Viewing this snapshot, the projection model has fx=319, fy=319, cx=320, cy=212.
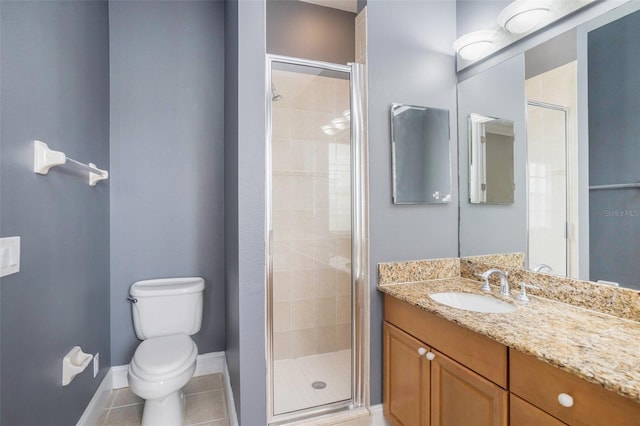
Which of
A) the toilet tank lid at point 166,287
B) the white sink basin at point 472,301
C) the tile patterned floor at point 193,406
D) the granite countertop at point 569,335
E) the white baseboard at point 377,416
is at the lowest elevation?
the tile patterned floor at point 193,406

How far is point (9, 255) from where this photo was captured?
1.08 meters

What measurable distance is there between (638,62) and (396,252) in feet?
4.33

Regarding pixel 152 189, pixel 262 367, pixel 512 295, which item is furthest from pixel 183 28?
pixel 512 295

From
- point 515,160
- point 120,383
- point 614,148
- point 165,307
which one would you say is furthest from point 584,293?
point 120,383

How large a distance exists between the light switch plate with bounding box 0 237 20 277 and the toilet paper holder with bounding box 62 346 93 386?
2.10ft

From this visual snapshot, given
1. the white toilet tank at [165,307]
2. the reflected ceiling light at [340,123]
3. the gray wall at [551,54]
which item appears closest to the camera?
the gray wall at [551,54]

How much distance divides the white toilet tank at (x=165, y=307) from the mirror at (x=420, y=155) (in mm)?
1556

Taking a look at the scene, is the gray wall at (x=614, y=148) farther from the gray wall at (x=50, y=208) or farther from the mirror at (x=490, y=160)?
the gray wall at (x=50, y=208)

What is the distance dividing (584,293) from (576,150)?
0.65m

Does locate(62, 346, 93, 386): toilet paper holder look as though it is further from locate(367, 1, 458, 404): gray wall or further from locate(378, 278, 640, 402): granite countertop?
locate(378, 278, 640, 402): granite countertop

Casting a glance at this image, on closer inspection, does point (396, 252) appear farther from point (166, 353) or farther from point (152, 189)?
point (152, 189)

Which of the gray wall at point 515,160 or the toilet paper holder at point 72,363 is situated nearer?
the toilet paper holder at point 72,363

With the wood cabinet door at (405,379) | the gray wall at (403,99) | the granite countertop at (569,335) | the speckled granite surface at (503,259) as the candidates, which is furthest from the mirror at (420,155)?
the wood cabinet door at (405,379)

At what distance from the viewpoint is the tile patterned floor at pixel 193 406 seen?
6.38ft
